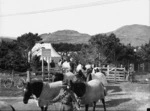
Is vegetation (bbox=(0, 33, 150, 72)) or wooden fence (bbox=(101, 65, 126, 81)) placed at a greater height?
vegetation (bbox=(0, 33, 150, 72))

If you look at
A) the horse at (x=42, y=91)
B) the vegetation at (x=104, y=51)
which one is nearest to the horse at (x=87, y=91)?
the horse at (x=42, y=91)

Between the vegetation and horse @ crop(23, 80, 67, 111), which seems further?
the vegetation

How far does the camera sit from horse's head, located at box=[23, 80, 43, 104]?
12.4 meters

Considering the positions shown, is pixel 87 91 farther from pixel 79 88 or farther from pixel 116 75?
pixel 116 75

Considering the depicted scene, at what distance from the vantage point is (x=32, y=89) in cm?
1259

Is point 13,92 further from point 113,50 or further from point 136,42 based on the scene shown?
point 136,42

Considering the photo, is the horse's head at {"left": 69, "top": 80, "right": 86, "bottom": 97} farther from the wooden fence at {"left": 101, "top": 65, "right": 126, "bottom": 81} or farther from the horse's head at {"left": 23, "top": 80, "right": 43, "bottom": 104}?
the wooden fence at {"left": 101, "top": 65, "right": 126, "bottom": 81}

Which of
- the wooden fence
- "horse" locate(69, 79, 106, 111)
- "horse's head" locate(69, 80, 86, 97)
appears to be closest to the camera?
"horse's head" locate(69, 80, 86, 97)

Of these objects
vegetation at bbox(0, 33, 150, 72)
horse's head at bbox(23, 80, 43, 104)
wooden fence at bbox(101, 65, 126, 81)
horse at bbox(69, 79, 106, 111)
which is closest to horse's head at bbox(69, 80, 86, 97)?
horse at bbox(69, 79, 106, 111)

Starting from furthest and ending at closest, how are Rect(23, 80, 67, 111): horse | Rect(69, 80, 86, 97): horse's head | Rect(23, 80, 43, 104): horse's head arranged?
Rect(23, 80, 67, 111): horse, Rect(23, 80, 43, 104): horse's head, Rect(69, 80, 86, 97): horse's head

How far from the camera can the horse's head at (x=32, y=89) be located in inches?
488

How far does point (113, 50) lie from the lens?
55531mm

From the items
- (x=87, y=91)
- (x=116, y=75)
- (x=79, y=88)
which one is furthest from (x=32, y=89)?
(x=116, y=75)

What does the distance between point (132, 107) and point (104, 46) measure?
40704 mm
